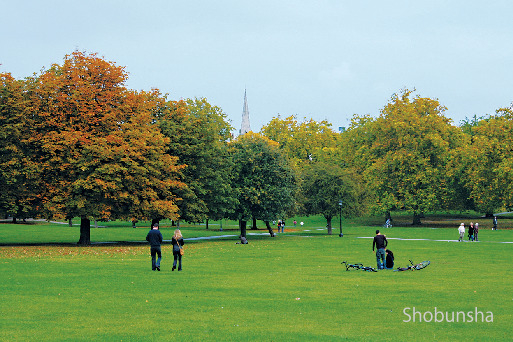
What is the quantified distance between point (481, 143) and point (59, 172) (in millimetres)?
58022

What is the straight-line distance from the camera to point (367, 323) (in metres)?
13.6

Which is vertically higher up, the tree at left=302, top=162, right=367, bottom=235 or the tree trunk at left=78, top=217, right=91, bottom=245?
the tree at left=302, top=162, right=367, bottom=235

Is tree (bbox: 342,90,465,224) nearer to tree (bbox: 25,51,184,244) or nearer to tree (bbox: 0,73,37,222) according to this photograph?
tree (bbox: 25,51,184,244)

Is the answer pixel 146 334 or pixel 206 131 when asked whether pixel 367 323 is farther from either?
pixel 206 131

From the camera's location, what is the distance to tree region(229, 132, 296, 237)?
59281 mm

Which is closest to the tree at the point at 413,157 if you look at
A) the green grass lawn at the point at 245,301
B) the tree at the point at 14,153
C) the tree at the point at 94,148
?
the tree at the point at 94,148

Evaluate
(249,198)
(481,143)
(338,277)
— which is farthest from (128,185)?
(481,143)

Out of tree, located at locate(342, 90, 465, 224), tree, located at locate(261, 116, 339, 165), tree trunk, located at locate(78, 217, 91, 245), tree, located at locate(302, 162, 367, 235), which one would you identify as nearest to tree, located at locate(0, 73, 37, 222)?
tree trunk, located at locate(78, 217, 91, 245)

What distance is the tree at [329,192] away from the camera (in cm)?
7194

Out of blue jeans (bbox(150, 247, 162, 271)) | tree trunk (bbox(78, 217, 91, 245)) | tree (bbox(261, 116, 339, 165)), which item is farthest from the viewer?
tree (bbox(261, 116, 339, 165))

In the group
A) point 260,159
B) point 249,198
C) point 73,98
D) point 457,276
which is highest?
point 73,98

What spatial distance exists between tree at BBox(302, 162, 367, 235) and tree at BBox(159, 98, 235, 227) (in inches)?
653

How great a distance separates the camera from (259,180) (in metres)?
60.5

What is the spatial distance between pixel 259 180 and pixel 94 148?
19.0 m
